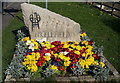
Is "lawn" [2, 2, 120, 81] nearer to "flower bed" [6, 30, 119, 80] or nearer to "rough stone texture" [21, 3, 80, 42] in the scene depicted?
"flower bed" [6, 30, 119, 80]

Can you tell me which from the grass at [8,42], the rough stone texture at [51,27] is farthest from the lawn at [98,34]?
the rough stone texture at [51,27]

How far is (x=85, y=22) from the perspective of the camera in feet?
31.0

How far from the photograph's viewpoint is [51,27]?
553 centimetres

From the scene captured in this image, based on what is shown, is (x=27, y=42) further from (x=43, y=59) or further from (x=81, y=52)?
Answer: (x=81, y=52)

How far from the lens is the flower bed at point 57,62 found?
4.10 m

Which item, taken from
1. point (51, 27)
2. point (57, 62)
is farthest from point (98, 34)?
point (57, 62)

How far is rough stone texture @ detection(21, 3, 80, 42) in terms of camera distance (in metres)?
5.45

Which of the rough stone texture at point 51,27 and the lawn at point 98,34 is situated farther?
the lawn at point 98,34

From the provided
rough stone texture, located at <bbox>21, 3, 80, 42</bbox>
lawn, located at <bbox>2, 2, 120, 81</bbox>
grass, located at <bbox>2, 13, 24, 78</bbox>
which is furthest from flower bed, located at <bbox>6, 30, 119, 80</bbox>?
lawn, located at <bbox>2, 2, 120, 81</bbox>

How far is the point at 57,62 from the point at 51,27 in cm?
139

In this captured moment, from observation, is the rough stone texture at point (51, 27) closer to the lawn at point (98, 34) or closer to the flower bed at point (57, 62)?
the flower bed at point (57, 62)

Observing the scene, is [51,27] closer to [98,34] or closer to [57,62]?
[57,62]

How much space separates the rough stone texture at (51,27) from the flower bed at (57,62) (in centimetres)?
31

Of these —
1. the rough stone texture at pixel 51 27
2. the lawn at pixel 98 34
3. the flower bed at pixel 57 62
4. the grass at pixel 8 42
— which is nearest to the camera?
the flower bed at pixel 57 62
